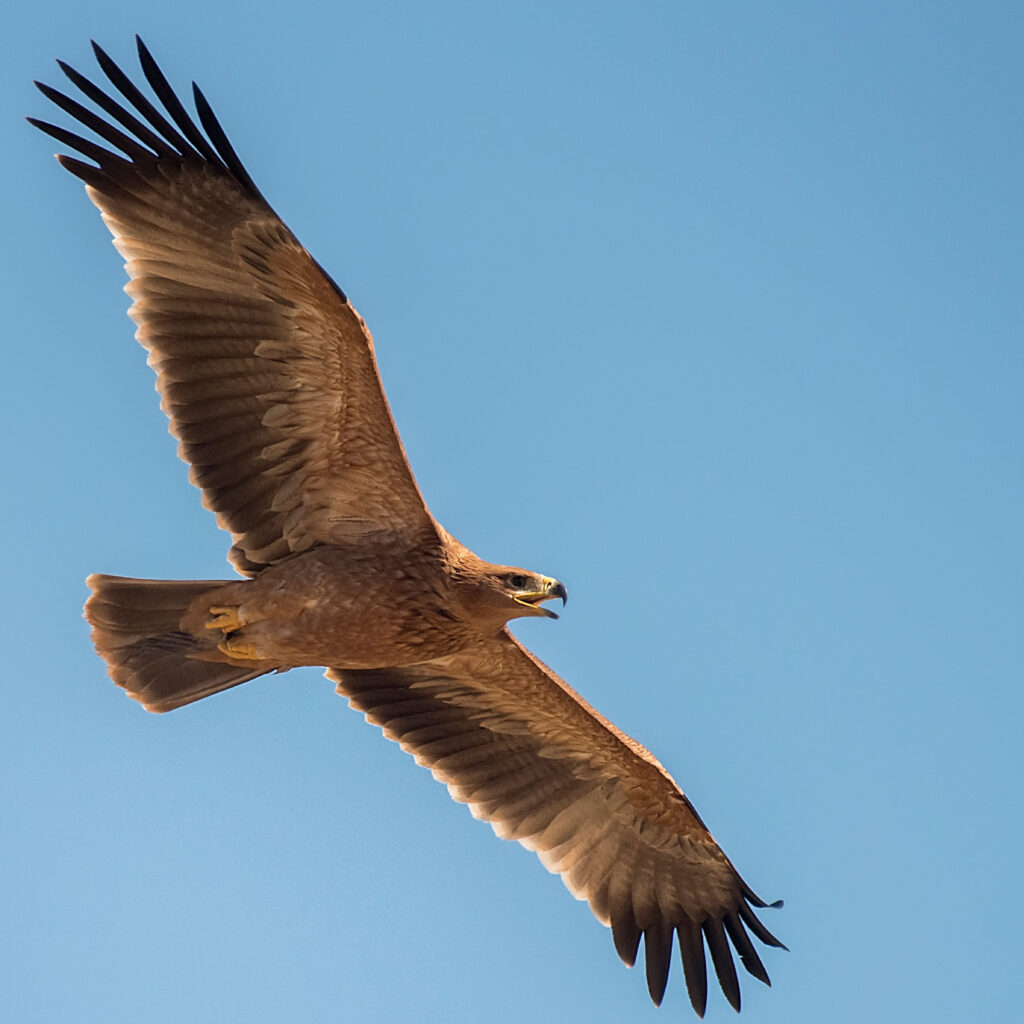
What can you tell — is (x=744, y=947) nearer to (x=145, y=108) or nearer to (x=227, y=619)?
(x=227, y=619)

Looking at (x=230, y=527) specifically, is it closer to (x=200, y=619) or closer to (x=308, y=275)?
(x=200, y=619)

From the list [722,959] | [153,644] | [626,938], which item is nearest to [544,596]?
[153,644]

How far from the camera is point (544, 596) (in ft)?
33.7

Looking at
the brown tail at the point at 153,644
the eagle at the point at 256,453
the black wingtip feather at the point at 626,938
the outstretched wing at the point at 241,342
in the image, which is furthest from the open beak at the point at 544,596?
the black wingtip feather at the point at 626,938

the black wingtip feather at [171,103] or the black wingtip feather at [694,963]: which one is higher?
the black wingtip feather at [171,103]

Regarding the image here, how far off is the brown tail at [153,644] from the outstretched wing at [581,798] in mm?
1384

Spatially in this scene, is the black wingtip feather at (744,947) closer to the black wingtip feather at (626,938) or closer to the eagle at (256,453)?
the black wingtip feather at (626,938)

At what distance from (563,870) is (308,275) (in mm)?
4652

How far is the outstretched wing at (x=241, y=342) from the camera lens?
9891mm

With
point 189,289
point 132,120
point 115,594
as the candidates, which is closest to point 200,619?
point 115,594

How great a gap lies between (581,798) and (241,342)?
4191 millimetres

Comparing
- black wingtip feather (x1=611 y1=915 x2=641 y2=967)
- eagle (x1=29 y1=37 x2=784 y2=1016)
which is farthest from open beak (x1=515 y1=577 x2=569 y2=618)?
black wingtip feather (x1=611 y1=915 x2=641 y2=967)

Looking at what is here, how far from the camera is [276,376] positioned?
10.2m

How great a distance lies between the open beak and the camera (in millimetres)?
10172
